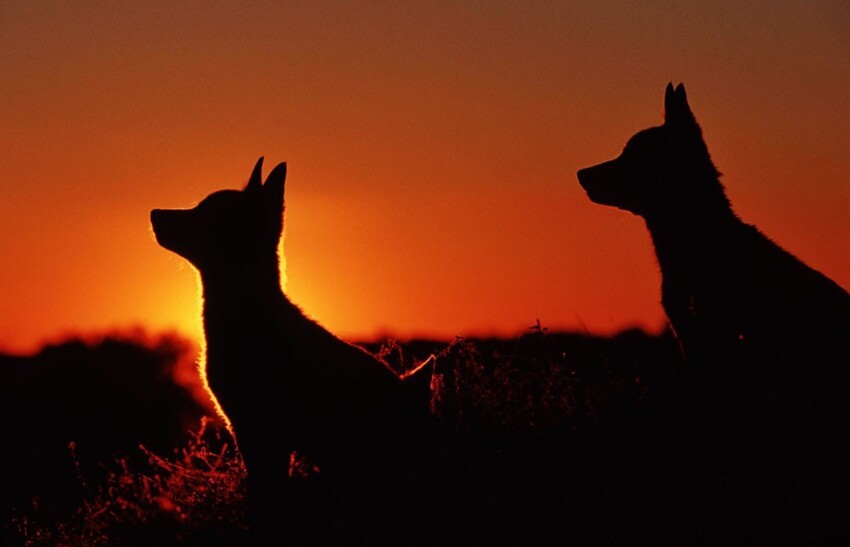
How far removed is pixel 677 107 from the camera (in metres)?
8.67

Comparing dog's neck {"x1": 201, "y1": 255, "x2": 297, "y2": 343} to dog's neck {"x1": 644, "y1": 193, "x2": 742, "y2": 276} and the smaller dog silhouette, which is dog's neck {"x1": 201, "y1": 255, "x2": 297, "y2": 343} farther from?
dog's neck {"x1": 644, "y1": 193, "x2": 742, "y2": 276}

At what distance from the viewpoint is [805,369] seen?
7391 mm

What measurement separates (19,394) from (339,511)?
12.6 m

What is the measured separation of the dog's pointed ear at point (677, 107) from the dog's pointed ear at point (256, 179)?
8.90 ft

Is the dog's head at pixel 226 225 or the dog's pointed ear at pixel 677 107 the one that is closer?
the dog's head at pixel 226 225

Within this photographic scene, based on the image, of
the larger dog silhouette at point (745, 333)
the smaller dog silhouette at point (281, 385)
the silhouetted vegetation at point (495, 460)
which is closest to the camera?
the larger dog silhouette at point (745, 333)

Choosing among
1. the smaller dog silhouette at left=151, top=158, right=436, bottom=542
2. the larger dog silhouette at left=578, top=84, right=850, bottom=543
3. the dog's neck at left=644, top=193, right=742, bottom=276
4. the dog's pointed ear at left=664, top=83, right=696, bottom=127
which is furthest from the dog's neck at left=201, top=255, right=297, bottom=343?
the dog's pointed ear at left=664, top=83, right=696, bottom=127

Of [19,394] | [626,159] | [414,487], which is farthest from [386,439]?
[19,394]

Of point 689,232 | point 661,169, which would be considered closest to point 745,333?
point 689,232

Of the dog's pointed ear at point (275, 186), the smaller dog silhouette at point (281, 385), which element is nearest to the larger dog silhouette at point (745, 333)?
the smaller dog silhouette at point (281, 385)

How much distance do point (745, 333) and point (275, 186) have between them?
2.80 meters

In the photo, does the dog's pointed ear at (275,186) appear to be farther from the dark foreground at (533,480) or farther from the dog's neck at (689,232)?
the dog's neck at (689,232)

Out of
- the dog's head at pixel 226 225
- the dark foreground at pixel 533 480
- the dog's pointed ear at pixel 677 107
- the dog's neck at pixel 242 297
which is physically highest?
the dog's pointed ear at pixel 677 107

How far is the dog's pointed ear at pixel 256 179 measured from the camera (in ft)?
24.9
